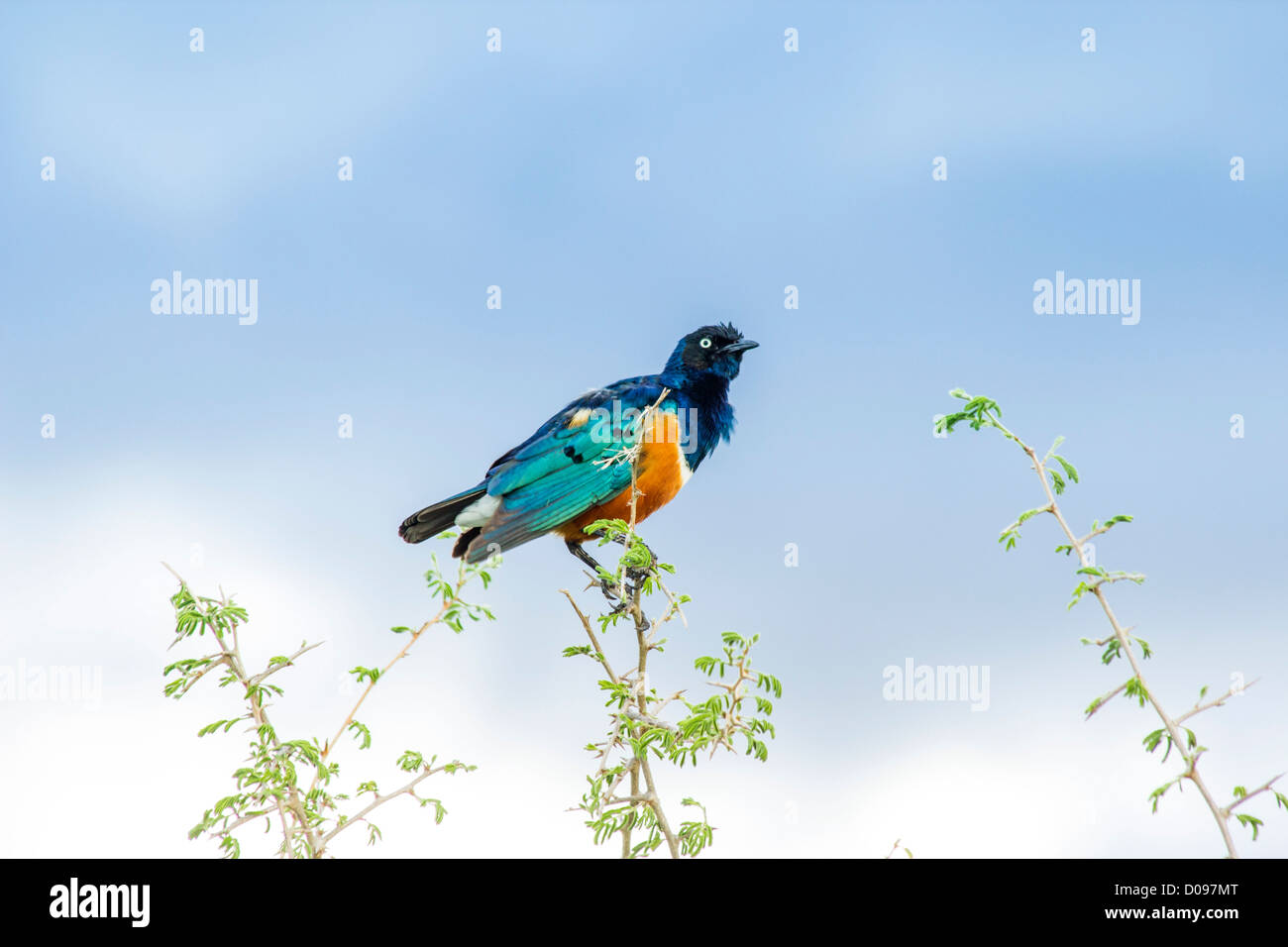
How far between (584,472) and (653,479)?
0.41 m

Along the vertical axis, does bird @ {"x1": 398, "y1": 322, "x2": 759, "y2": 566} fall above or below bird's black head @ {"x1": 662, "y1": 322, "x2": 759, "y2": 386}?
below

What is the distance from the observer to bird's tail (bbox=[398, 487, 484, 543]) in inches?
209

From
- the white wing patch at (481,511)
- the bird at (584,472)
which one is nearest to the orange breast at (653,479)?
the bird at (584,472)

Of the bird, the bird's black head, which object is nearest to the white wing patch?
the bird

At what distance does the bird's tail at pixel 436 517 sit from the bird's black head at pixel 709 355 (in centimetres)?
145

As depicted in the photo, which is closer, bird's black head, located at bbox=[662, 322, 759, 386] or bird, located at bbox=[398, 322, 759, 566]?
bird, located at bbox=[398, 322, 759, 566]

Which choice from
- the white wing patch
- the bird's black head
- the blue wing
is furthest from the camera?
the bird's black head

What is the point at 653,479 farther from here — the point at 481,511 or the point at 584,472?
the point at 481,511

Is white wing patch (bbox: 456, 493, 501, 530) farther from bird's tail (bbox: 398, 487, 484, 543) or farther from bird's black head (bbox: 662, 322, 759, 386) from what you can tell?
bird's black head (bbox: 662, 322, 759, 386)

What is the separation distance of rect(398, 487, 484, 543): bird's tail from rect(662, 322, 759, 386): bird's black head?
145cm
